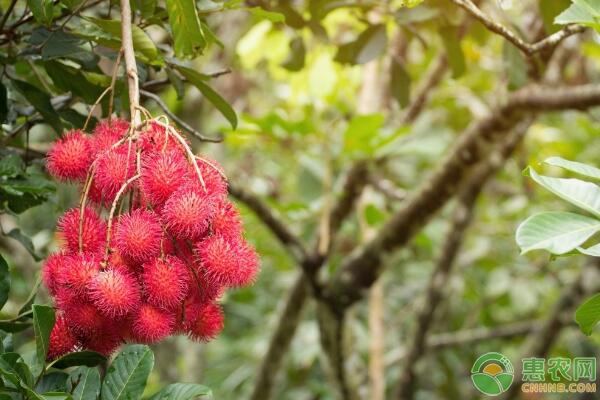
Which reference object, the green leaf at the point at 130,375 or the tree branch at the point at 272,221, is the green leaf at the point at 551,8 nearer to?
the tree branch at the point at 272,221

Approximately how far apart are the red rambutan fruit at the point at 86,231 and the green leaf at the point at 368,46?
2.58ft

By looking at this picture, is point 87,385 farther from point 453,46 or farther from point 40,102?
point 453,46

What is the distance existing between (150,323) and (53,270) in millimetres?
117

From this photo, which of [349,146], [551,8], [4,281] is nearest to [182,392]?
[4,281]

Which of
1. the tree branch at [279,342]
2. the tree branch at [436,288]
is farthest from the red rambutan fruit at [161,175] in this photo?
the tree branch at [436,288]

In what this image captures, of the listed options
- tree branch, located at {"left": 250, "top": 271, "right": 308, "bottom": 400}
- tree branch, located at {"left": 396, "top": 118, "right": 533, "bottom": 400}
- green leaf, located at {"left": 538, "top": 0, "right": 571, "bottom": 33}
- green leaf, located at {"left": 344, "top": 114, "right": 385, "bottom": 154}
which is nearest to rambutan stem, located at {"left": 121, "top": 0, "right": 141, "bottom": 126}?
green leaf, located at {"left": 538, "top": 0, "right": 571, "bottom": 33}

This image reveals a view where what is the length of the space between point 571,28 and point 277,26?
3.07 feet

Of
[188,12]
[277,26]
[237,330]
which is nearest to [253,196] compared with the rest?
[277,26]

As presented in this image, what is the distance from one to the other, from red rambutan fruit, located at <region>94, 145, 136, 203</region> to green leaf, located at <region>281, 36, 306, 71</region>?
950 millimetres

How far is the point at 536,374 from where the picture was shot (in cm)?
180

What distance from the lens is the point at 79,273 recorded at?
708mm

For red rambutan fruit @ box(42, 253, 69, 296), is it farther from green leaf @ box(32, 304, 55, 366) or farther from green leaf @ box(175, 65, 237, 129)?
green leaf @ box(175, 65, 237, 129)

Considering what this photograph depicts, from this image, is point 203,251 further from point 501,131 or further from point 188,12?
point 501,131

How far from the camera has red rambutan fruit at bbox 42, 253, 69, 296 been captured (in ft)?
2.41
